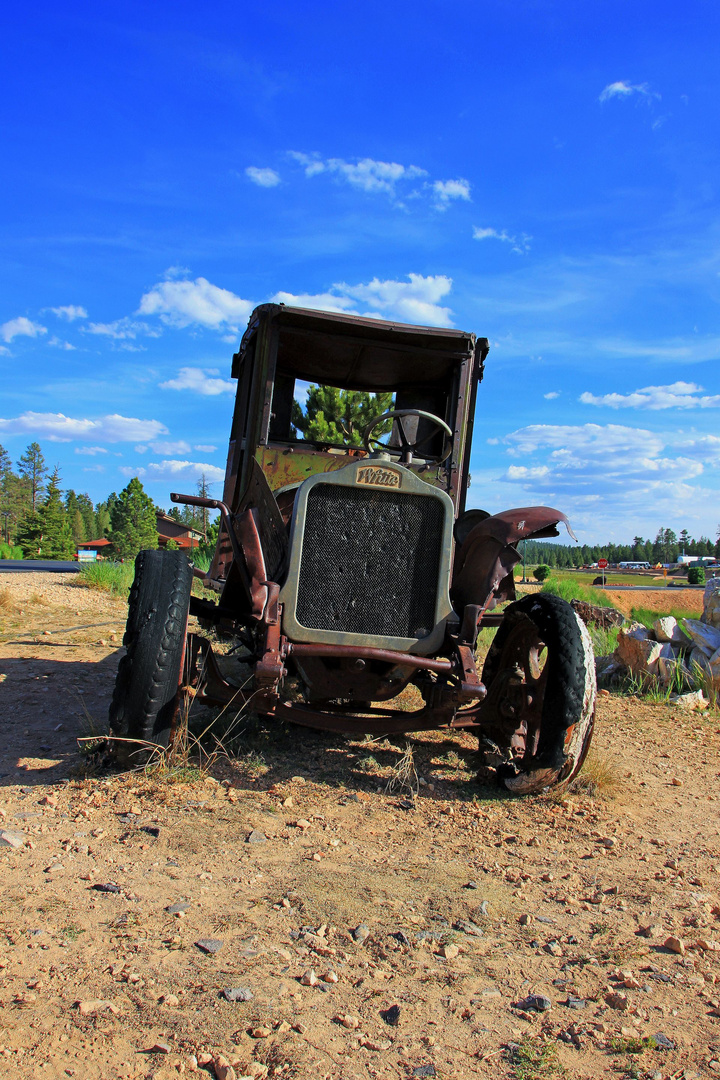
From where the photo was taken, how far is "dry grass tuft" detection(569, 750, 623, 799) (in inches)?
158

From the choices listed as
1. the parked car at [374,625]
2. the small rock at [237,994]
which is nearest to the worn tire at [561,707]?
the parked car at [374,625]

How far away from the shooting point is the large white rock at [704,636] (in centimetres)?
729

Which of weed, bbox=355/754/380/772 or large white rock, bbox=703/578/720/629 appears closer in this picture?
weed, bbox=355/754/380/772

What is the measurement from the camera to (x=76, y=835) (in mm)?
2998

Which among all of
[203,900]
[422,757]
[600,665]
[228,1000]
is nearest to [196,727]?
[422,757]

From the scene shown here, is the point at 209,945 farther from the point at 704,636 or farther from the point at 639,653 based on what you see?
the point at 704,636

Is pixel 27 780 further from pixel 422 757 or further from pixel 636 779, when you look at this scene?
pixel 636 779

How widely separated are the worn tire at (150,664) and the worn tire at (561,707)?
5.92ft

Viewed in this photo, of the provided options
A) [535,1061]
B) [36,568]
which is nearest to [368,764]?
[535,1061]

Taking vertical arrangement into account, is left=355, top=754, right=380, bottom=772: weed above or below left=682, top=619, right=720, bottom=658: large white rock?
below

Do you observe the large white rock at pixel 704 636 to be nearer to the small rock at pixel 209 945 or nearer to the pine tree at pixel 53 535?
the small rock at pixel 209 945

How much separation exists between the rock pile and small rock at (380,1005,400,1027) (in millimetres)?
5354

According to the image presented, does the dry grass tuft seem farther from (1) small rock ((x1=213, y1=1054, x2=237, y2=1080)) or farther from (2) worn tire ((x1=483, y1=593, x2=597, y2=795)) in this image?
(1) small rock ((x1=213, y1=1054, x2=237, y2=1080))

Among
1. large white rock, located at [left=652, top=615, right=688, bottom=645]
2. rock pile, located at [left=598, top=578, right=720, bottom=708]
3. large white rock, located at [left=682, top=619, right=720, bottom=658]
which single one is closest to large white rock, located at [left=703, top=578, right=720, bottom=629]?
rock pile, located at [left=598, top=578, right=720, bottom=708]
